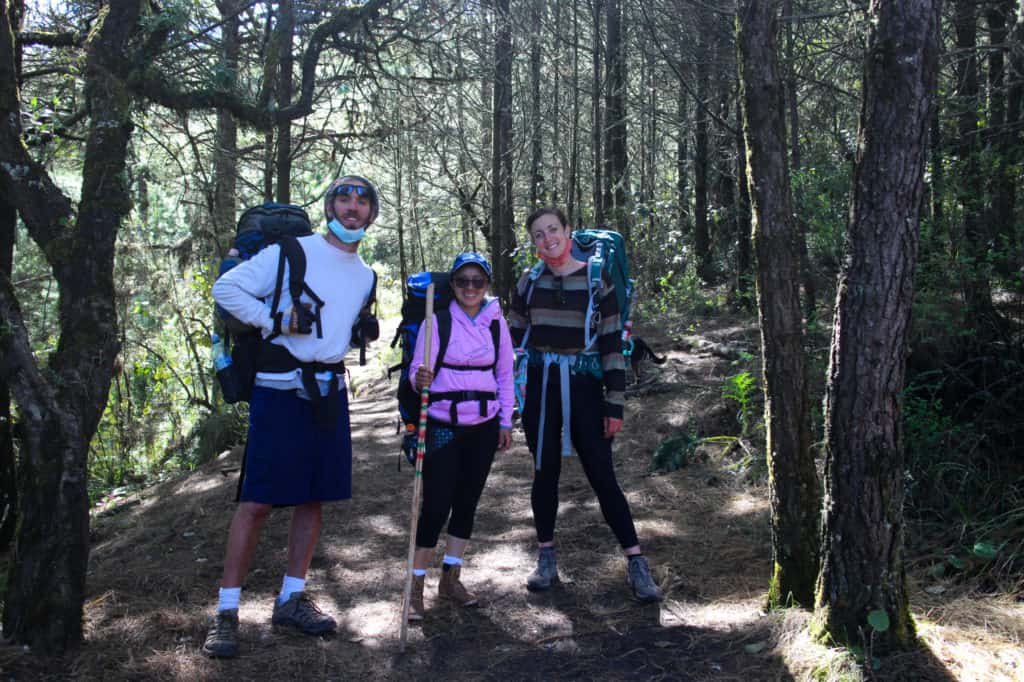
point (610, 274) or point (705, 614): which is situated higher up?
point (610, 274)

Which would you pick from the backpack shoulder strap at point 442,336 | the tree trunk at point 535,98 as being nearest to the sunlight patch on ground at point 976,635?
the backpack shoulder strap at point 442,336

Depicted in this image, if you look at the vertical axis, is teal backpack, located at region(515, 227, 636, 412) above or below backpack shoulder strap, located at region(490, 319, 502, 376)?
above

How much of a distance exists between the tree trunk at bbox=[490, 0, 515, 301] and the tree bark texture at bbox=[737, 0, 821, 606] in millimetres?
8790

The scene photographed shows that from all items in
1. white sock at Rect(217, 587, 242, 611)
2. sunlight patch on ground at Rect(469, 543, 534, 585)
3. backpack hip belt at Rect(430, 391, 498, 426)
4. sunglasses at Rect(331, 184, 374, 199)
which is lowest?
sunlight patch on ground at Rect(469, 543, 534, 585)

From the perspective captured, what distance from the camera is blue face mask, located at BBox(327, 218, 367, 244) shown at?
4176mm

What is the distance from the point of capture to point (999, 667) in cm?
329

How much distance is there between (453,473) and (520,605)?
0.92 metres

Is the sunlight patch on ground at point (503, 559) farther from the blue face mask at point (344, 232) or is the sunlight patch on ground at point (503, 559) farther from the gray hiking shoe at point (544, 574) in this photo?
the blue face mask at point (344, 232)

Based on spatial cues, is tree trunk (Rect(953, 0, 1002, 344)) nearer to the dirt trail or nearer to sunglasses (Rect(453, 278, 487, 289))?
the dirt trail

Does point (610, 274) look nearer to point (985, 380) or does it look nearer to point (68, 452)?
point (68, 452)

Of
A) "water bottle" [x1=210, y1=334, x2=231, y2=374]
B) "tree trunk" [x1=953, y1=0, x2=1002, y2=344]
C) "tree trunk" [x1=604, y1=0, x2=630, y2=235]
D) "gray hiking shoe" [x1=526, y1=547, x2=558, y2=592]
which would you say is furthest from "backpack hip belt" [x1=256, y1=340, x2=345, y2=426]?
"tree trunk" [x1=604, y1=0, x2=630, y2=235]

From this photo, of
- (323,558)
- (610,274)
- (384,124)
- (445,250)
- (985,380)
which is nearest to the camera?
(610,274)

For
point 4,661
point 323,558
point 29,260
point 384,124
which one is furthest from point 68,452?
point 29,260

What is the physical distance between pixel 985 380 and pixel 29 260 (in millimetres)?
13201
